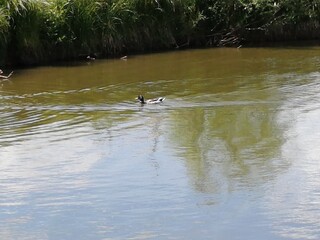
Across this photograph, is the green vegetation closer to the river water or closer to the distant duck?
the river water

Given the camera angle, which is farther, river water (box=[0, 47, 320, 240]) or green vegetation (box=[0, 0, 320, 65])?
green vegetation (box=[0, 0, 320, 65])

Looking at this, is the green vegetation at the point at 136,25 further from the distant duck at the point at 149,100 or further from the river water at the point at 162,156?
the distant duck at the point at 149,100

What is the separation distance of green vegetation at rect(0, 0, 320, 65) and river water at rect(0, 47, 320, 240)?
2061mm

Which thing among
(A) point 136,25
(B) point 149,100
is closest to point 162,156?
(B) point 149,100

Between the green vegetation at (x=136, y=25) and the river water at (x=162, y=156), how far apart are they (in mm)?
2061

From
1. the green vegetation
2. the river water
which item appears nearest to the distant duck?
the river water

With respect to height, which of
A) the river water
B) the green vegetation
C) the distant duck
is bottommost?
the river water

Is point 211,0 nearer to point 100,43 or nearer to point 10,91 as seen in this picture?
point 100,43

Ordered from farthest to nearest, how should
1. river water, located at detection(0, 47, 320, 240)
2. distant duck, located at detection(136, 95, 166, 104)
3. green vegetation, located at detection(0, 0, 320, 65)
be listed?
green vegetation, located at detection(0, 0, 320, 65), distant duck, located at detection(136, 95, 166, 104), river water, located at detection(0, 47, 320, 240)

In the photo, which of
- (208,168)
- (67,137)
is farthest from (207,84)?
(208,168)

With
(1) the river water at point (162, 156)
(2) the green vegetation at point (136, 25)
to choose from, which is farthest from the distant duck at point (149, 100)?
(2) the green vegetation at point (136, 25)

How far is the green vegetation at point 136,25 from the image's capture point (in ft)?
66.4

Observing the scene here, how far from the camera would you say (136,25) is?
75.4 feet

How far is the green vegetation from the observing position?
20250 mm
